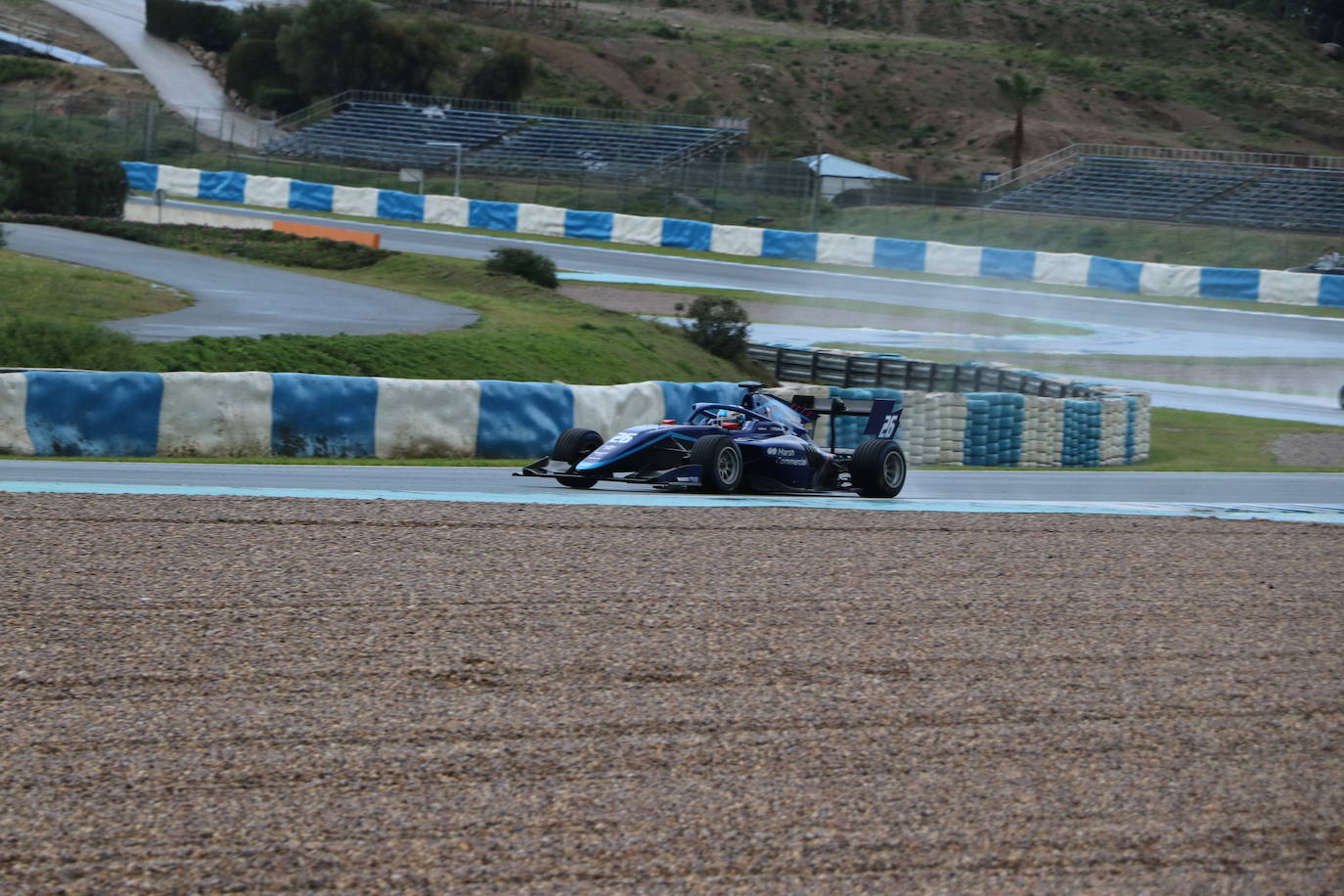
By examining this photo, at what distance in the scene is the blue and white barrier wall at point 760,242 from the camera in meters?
38.5

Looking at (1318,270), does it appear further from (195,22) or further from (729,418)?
(195,22)

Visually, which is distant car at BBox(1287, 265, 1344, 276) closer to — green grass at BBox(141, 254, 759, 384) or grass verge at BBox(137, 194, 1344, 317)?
grass verge at BBox(137, 194, 1344, 317)

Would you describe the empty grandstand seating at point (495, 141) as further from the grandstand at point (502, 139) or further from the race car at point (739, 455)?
the race car at point (739, 455)

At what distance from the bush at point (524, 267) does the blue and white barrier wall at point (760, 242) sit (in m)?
15.7

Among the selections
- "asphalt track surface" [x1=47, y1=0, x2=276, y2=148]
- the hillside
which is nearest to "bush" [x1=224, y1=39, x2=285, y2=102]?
"asphalt track surface" [x1=47, y1=0, x2=276, y2=148]

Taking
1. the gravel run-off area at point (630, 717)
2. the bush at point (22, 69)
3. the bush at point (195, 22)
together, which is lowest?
the gravel run-off area at point (630, 717)

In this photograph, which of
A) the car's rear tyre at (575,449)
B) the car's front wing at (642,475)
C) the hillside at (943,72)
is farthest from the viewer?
the hillside at (943,72)

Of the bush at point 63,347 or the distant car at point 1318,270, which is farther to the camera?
the distant car at point 1318,270

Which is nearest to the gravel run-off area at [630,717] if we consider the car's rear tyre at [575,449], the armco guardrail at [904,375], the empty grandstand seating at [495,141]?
the car's rear tyre at [575,449]

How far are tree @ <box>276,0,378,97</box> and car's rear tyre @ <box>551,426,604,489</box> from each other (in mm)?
62834

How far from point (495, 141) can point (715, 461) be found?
166ft

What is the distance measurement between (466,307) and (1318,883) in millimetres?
22049

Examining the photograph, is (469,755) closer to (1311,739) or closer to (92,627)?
(92,627)

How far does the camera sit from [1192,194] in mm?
50531
